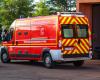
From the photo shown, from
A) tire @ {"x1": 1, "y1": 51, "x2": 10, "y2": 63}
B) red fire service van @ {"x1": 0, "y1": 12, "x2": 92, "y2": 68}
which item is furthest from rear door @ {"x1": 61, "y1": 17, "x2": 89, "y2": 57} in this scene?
tire @ {"x1": 1, "y1": 51, "x2": 10, "y2": 63}

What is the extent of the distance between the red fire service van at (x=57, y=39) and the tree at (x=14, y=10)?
139 ft

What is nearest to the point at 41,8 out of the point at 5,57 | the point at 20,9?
the point at 20,9

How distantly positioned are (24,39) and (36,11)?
48720mm

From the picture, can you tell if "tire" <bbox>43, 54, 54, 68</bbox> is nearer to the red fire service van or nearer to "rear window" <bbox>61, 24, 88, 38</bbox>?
the red fire service van

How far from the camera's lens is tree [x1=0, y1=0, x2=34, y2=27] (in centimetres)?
6488

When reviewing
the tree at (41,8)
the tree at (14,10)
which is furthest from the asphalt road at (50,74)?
the tree at (41,8)

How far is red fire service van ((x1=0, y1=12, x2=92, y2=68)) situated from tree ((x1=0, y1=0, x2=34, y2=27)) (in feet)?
139

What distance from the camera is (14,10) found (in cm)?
6575

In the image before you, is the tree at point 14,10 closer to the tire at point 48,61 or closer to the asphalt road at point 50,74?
the tire at point 48,61

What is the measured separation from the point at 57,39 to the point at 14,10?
4597 centimetres

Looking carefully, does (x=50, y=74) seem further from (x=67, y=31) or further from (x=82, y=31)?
(x=82, y=31)

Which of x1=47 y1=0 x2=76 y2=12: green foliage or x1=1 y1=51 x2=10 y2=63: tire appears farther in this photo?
x1=47 y1=0 x2=76 y2=12: green foliage

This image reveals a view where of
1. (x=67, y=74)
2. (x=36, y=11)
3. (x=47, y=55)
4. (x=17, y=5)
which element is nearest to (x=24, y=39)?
(x=47, y=55)

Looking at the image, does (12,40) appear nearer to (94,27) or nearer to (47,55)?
(47,55)
